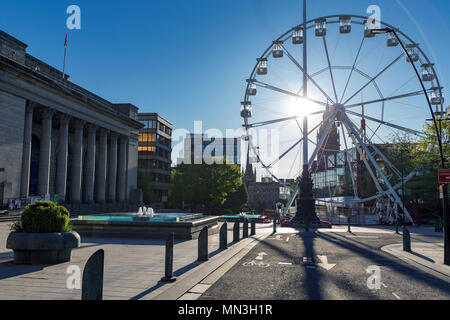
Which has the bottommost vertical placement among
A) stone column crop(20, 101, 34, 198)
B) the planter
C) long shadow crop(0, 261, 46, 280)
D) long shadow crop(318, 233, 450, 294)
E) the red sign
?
long shadow crop(318, 233, 450, 294)

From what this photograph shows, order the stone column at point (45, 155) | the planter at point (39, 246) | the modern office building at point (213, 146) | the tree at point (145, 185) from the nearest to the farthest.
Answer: the planter at point (39, 246), the stone column at point (45, 155), the tree at point (145, 185), the modern office building at point (213, 146)

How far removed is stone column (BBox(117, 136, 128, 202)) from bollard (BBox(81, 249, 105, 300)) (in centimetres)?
5274

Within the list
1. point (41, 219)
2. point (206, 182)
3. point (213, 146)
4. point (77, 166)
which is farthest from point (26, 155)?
point (213, 146)

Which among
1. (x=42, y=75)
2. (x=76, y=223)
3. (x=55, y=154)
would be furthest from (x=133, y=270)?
(x=55, y=154)

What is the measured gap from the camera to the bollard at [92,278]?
19.2 ft

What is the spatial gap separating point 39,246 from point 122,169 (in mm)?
49086

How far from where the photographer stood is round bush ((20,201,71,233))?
34.3 ft

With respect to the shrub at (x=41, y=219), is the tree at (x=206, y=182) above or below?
above

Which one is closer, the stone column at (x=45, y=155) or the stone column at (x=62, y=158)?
the stone column at (x=45, y=155)

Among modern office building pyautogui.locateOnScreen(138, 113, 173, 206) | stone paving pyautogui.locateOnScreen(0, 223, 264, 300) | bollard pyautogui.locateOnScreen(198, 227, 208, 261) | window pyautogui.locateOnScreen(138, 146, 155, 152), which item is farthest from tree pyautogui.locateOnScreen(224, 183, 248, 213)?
bollard pyautogui.locateOnScreen(198, 227, 208, 261)

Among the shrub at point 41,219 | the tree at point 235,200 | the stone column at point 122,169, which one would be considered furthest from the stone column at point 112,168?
the shrub at point 41,219

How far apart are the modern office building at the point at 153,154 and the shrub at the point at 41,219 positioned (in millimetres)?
69268

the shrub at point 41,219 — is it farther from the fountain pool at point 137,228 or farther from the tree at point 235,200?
the tree at point 235,200

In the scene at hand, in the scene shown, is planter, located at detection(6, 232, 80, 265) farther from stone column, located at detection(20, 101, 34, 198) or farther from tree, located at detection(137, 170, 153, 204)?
tree, located at detection(137, 170, 153, 204)
